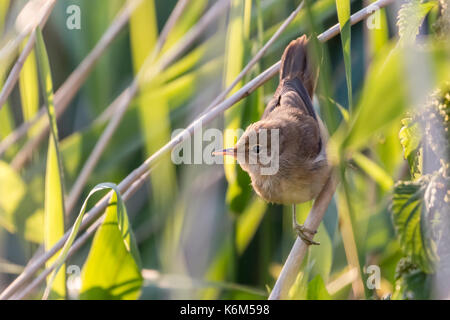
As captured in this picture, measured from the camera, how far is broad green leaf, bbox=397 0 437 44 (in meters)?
0.80

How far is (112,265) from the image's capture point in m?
1.04

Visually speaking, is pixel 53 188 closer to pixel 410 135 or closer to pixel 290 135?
pixel 290 135

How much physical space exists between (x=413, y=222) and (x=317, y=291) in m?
0.26

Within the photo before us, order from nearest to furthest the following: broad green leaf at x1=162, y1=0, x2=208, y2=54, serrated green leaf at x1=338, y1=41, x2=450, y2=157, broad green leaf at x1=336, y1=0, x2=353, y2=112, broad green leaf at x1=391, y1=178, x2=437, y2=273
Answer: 1. serrated green leaf at x1=338, y1=41, x2=450, y2=157
2. broad green leaf at x1=391, y1=178, x2=437, y2=273
3. broad green leaf at x1=336, y1=0, x2=353, y2=112
4. broad green leaf at x1=162, y1=0, x2=208, y2=54

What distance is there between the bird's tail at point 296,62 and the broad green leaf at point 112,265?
48 cm

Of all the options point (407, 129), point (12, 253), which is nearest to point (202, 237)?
point (12, 253)

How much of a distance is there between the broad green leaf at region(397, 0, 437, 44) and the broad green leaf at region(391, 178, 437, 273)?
8.5 inches

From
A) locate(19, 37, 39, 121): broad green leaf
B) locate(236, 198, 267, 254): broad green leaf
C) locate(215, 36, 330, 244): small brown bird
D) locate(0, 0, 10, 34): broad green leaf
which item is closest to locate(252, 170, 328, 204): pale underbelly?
locate(215, 36, 330, 244): small brown bird

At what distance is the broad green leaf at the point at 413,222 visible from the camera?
77 centimetres

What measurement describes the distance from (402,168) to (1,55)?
1.00 m

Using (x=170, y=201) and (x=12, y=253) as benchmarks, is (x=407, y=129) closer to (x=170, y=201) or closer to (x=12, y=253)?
(x=170, y=201)

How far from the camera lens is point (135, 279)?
104 cm

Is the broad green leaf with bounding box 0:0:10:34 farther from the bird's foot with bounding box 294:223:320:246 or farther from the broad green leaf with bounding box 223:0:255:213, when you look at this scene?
the bird's foot with bounding box 294:223:320:246

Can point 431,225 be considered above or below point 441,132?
below
